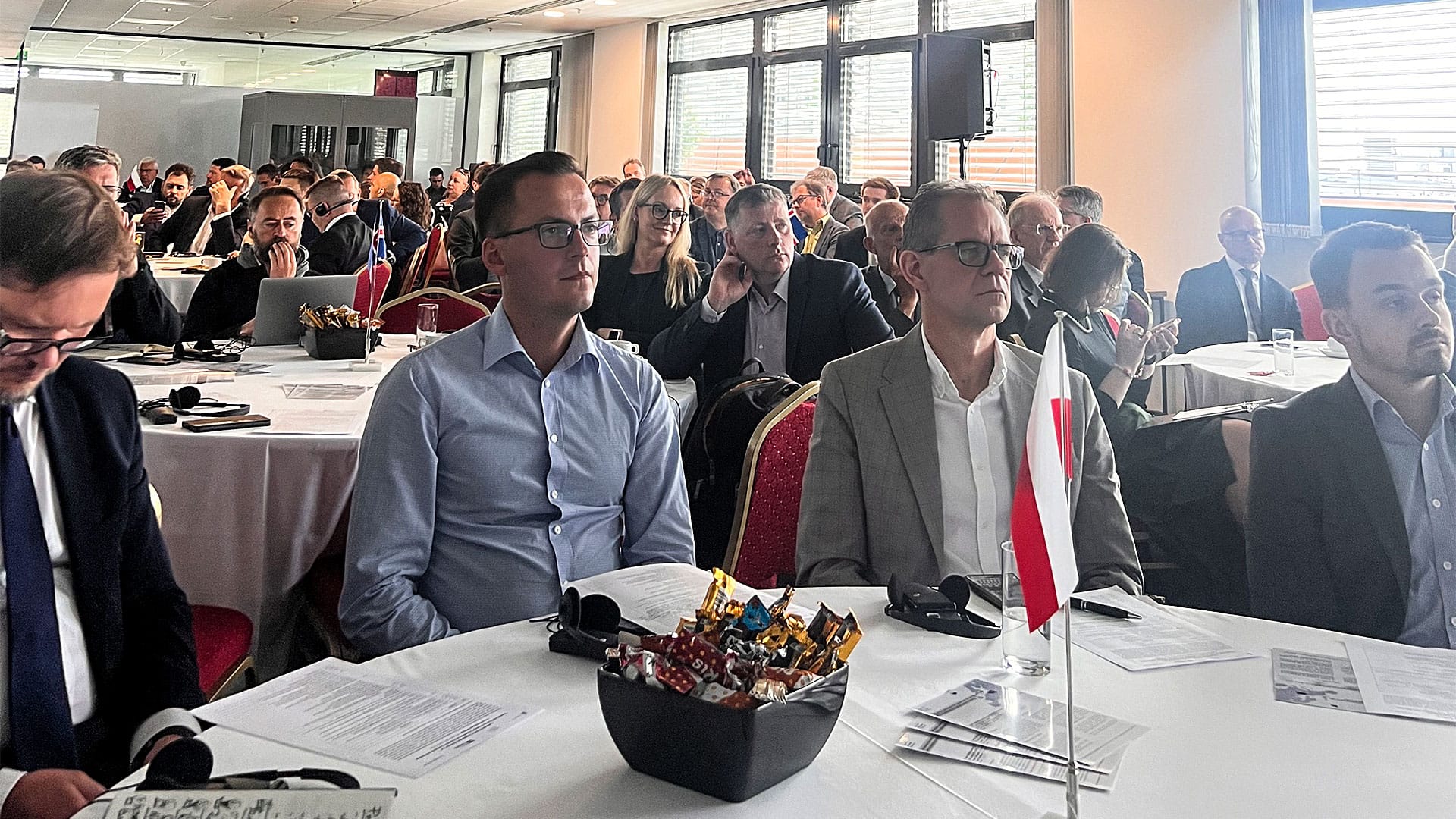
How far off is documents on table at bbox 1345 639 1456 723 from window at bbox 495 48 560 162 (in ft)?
51.2

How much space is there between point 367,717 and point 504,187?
46.0 inches

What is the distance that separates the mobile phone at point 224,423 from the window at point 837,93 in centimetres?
836

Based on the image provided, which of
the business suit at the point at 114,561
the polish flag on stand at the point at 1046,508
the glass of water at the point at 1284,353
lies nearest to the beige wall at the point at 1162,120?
the glass of water at the point at 1284,353

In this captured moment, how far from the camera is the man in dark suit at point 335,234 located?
609cm

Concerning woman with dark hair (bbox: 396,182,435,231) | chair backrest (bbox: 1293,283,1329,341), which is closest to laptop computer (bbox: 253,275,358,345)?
woman with dark hair (bbox: 396,182,435,231)

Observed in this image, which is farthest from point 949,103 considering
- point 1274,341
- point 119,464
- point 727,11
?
point 119,464

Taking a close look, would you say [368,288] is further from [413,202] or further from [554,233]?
[413,202]

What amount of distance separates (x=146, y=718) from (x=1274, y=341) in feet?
13.8

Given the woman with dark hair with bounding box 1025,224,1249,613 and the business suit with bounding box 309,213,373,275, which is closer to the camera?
the woman with dark hair with bounding box 1025,224,1249,613

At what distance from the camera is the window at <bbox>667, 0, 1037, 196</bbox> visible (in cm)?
994

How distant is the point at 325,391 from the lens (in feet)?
10.1

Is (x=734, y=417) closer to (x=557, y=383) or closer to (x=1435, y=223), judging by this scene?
(x=557, y=383)

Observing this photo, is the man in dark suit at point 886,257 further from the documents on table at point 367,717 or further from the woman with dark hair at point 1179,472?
the documents on table at point 367,717

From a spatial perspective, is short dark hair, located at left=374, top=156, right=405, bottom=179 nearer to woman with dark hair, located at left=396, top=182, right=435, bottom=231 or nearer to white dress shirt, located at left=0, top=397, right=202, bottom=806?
woman with dark hair, located at left=396, top=182, right=435, bottom=231
